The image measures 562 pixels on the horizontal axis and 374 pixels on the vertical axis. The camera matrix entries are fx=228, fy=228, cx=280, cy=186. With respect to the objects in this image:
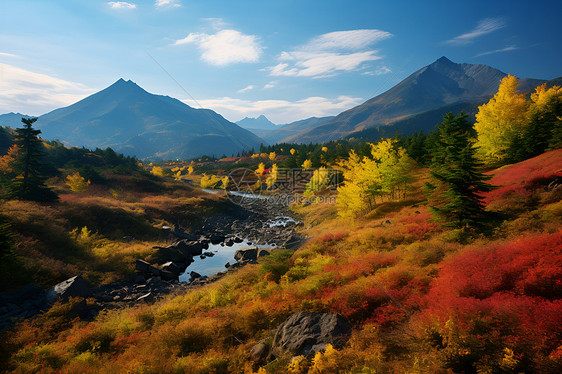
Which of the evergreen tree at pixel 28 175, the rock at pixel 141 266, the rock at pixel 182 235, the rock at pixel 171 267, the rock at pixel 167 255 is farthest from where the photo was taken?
the rock at pixel 182 235

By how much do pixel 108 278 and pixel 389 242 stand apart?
23223 mm

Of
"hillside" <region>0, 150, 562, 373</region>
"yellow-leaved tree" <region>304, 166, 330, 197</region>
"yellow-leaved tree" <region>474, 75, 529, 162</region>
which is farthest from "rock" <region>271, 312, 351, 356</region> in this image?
"yellow-leaved tree" <region>304, 166, 330, 197</region>

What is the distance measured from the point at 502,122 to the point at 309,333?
4871 centimetres

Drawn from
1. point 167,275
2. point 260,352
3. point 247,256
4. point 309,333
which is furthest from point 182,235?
point 309,333

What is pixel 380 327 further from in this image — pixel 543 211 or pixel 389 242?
pixel 543 211

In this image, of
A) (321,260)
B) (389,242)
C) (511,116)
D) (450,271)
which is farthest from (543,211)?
(511,116)

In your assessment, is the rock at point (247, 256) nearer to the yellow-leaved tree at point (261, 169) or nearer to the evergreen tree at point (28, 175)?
the evergreen tree at point (28, 175)

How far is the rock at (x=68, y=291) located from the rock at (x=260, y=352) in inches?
517

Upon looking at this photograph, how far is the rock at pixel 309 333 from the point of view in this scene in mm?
8016

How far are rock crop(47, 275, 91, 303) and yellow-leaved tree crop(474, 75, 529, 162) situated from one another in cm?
5317

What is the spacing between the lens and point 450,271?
10.2 metres

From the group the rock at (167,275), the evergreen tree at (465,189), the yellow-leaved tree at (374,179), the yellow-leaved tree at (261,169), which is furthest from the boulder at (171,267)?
the yellow-leaved tree at (261,169)

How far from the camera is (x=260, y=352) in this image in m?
8.66

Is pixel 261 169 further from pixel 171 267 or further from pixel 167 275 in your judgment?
pixel 167 275
